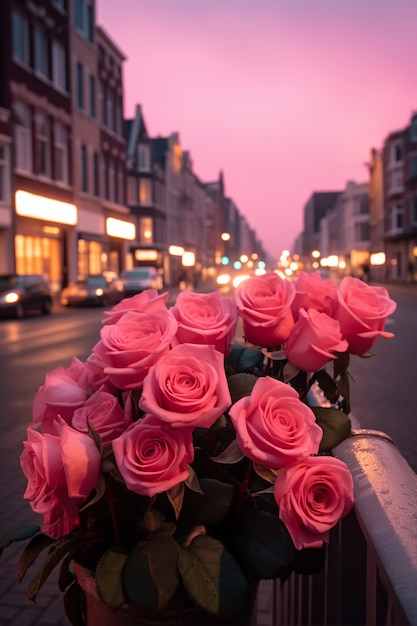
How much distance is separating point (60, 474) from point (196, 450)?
354mm

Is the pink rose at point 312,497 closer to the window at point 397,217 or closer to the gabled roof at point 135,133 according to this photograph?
the window at point 397,217

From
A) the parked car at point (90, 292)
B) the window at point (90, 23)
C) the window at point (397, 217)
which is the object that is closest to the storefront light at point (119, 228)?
the window at point (90, 23)

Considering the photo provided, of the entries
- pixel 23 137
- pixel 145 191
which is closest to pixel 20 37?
pixel 23 137

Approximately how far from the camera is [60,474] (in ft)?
4.96

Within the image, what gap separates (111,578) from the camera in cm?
144

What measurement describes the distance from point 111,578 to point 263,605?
7.69 feet

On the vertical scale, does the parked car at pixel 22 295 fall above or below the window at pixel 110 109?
below

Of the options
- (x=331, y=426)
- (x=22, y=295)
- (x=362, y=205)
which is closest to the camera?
(x=331, y=426)

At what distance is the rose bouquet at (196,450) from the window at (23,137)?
31.3 m

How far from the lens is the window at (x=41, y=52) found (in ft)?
110

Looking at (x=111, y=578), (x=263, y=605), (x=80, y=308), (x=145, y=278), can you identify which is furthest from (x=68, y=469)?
(x=145, y=278)

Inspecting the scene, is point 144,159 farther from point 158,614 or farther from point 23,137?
point 158,614

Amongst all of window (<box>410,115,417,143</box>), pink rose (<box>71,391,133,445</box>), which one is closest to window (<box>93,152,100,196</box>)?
window (<box>410,115,417,143</box>)

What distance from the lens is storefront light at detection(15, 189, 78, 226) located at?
3078cm
